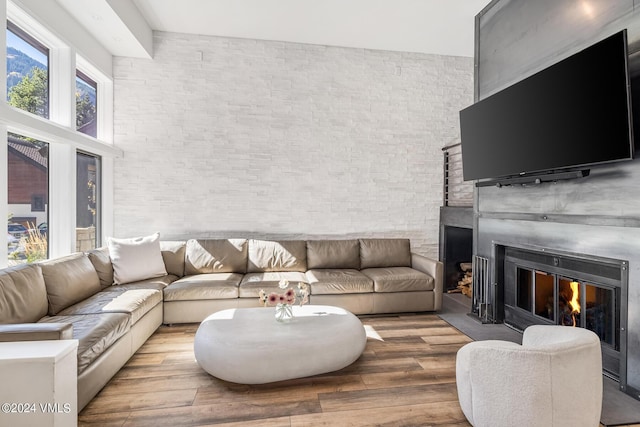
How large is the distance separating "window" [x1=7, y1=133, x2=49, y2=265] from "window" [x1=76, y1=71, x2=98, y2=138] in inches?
27.4

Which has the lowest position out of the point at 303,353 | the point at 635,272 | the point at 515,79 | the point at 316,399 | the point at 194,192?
the point at 316,399

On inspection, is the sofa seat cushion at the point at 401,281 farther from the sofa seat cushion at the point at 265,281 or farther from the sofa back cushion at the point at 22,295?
the sofa back cushion at the point at 22,295

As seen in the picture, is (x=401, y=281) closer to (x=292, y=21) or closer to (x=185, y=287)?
(x=185, y=287)

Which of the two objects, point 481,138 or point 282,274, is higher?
point 481,138

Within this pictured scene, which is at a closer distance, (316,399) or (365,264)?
(316,399)

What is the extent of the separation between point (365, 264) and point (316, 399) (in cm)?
237

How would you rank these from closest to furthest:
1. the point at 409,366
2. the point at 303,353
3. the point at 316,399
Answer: the point at 316,399 < the point at 303,353 < the point at 409,366

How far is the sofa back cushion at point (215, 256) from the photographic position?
3.93 meters

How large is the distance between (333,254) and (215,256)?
1450 mm

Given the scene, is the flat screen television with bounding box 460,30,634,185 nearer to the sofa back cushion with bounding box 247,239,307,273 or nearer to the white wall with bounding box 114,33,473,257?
the white wall with bounding box 114,33,473,257

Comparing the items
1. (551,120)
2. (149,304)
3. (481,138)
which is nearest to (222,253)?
(149,304)

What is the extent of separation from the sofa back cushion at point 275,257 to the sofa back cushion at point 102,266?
57.3 inches

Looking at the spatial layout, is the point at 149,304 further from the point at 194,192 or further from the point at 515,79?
the point at 515,79

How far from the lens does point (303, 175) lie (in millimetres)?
4508
